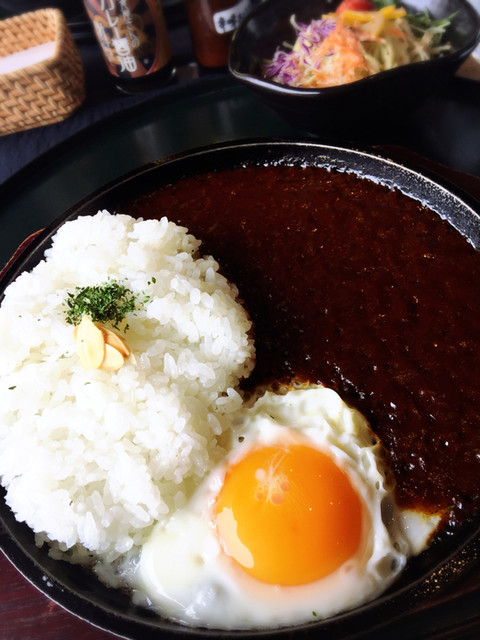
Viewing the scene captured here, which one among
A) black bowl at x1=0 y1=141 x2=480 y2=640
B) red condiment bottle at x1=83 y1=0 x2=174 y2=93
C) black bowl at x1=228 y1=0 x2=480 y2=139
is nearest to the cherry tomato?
black bowl at x1=228 y1=0 x2=480 y2=139

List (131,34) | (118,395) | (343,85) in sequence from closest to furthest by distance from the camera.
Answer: (118,395), (343,85), (131,34)

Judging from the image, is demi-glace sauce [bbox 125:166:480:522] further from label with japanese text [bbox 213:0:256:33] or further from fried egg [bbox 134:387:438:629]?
label with japanese text [bbox 213:0:256:33]

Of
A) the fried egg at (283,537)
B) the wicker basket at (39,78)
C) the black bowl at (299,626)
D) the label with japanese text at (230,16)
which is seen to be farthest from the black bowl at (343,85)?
the black bowl at (299,626)

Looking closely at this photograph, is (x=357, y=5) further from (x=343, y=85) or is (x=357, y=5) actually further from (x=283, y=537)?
(x=283, y=537)

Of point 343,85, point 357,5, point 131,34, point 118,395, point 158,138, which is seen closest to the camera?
point 118,395

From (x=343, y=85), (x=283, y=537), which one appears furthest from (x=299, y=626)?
(x=343, y=85)

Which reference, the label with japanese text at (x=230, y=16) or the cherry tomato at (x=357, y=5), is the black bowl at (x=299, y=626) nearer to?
the cherry tomato at (x=357, y=5)
